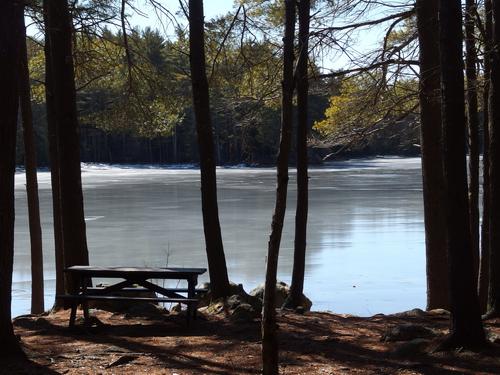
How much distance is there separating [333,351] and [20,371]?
90.5 inches

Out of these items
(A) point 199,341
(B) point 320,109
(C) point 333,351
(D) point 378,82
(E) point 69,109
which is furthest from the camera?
(B) point 320,109

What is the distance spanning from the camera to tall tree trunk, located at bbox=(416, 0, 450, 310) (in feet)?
31.6

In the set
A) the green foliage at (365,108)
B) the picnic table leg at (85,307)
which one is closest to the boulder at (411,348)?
the picnic table leg at (85,307)

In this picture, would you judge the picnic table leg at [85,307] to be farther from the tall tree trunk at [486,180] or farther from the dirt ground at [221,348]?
the tall tree trunk at [486,180]

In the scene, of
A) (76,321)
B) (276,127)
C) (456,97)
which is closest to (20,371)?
(76,321)

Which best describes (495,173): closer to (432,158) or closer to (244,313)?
(244,313)

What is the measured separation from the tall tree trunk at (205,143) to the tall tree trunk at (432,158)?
2817 millimetres

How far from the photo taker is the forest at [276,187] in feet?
18.2

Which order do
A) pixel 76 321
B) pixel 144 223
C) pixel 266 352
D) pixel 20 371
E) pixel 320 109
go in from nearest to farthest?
pixel 266 352 < pixel 20 371 < pixel 76 321 < pixel 144 223 < pixel 320 109

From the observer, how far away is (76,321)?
7.40 m

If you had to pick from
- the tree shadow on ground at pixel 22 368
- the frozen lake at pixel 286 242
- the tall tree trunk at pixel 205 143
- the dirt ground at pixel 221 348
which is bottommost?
the frozen lake at pixel 286 242

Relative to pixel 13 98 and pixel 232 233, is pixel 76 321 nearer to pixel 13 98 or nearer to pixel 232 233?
pixel 13 98

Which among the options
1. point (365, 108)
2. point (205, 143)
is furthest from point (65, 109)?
point (365, 108)

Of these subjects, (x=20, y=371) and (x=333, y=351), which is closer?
(x=20, y=371)
